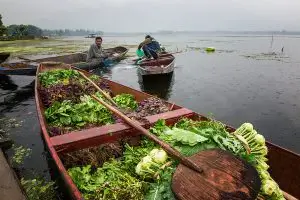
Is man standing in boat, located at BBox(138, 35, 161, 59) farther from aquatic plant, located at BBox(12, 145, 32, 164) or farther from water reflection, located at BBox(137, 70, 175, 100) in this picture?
aquatic plant, located at BBox(12, 145, 32, 164)

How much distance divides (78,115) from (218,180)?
4.41 metres

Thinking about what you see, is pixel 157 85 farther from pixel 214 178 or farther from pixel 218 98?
pixel 214 178

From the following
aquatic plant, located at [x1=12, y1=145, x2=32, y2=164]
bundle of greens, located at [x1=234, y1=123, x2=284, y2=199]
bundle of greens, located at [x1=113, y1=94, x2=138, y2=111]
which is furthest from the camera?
bundle of greens, located at [x1=113, y1=94, x2=138, y2=111]

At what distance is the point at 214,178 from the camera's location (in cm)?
348

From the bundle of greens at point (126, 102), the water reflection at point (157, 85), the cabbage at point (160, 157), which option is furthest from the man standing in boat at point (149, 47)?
the cabbage at point (160, 157)

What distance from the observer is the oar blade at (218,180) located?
10.7ft

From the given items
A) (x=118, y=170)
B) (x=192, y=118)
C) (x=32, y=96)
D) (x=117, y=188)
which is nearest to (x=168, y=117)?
(x=192, y=118)

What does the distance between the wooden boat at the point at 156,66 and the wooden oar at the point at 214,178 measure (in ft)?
38.8

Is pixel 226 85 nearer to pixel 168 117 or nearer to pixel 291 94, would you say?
pixel 291 94

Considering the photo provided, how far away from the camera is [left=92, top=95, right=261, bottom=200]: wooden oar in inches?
129

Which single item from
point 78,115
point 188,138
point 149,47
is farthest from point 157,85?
point 188,138

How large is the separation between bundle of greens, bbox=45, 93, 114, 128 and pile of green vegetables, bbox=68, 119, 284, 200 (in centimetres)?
200

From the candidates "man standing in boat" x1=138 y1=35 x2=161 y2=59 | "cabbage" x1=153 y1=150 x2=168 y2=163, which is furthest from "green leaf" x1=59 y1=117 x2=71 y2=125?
"man standing in boat" x1=138 y1=35 x2=161 y2=59

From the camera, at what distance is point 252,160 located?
4051 mm
